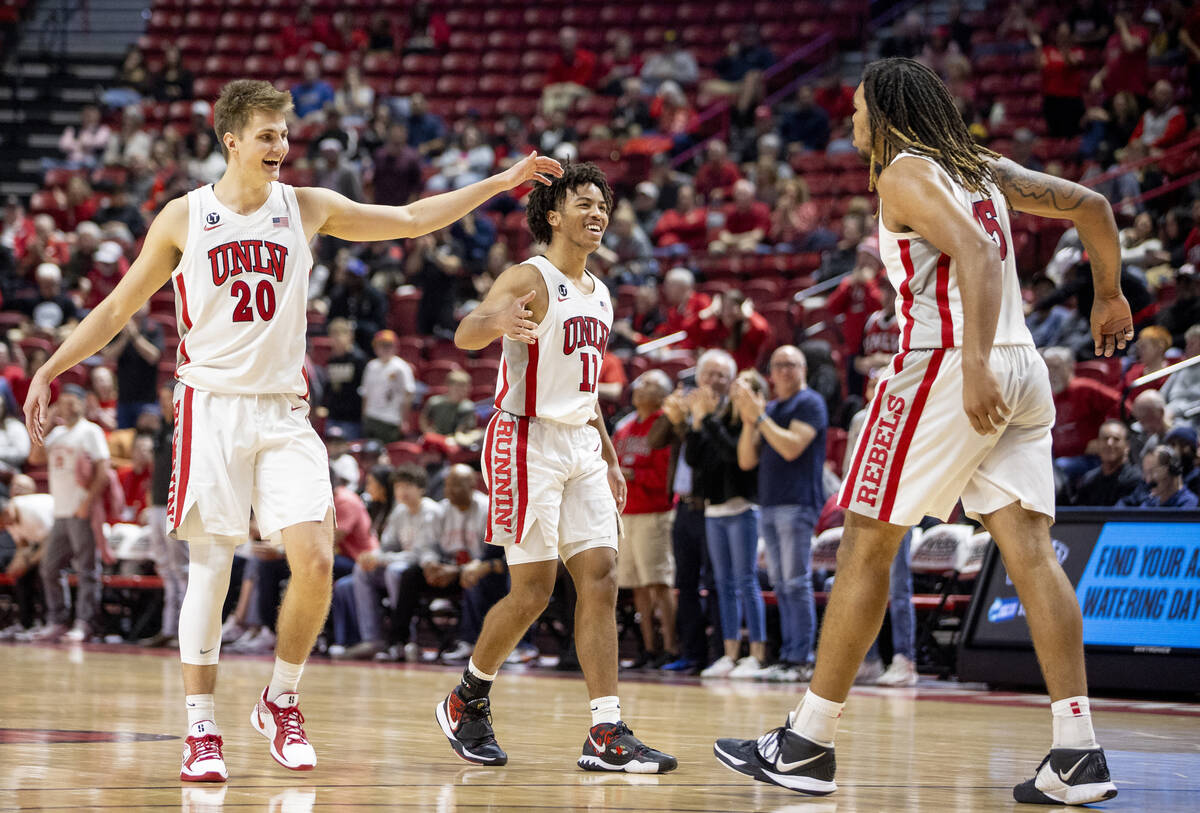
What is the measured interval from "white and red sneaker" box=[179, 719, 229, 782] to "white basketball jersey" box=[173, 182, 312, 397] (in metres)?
1.01

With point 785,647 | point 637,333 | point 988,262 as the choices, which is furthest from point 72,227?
point 988,262

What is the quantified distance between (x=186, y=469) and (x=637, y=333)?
9.58 m

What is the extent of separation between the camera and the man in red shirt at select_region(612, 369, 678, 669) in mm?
10070

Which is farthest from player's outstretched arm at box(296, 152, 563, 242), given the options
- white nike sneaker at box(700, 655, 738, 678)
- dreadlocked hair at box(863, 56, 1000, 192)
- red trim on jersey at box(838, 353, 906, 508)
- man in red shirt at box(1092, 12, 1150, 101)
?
man in red shirt at box(1092, 12, 1150, 101)

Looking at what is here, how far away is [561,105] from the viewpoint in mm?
19484

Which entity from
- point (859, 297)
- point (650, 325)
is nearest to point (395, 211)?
point (859, 297)

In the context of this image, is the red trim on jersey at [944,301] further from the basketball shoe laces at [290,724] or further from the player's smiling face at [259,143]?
the basketball shoe laces at [290,724]

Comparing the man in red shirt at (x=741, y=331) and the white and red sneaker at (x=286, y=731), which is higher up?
the man in red shirt at (x=741, y=331)

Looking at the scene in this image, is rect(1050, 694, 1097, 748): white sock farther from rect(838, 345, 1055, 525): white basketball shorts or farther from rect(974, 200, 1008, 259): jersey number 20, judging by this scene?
rect(974, 200, 1008, 259): jersey number 20

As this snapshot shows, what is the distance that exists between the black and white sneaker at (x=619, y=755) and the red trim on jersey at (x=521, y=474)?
2.33 feet

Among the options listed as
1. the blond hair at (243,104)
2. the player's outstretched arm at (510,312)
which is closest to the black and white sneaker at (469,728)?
the player's outstretched arm at (510,312)

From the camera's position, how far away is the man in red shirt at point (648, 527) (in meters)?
10.1

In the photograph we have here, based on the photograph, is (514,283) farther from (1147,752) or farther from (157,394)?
(157,394)

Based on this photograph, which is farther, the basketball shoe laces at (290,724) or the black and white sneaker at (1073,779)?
the basketball shoe laces at (290,724)
